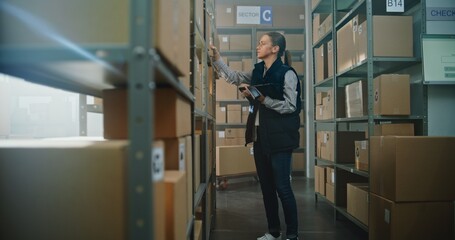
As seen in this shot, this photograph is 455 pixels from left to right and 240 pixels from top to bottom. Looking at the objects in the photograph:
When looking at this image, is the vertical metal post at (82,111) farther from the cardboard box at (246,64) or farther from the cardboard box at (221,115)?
the cardboard box at (246,64)

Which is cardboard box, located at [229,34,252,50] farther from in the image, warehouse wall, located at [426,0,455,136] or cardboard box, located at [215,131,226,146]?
warehouse wall, located at [426,0,455,136]

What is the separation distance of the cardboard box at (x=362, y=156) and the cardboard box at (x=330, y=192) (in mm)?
574

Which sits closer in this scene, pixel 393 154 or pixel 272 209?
pixel 393 154

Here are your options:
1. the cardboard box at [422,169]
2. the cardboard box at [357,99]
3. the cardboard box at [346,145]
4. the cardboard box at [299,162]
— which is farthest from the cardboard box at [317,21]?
the cardboard box at [299,162]

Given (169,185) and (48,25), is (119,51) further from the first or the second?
→ (169,185)

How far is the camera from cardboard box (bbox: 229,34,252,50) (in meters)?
5.68

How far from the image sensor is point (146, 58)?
686 millimetres

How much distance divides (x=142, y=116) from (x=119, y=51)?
0.14 metres

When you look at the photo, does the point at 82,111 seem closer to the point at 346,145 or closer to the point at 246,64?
the point at 346,145

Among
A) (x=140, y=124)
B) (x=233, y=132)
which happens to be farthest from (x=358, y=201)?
(x=233, y=132)

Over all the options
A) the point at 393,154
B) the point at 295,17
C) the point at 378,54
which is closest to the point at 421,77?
the point at 378,54

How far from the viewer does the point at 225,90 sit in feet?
18.2

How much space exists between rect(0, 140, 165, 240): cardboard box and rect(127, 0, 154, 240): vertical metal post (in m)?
0.07

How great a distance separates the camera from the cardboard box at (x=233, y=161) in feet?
15.2
